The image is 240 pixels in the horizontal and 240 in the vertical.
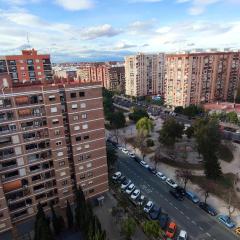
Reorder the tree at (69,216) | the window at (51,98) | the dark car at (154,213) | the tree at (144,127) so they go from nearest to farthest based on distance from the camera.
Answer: the window at (51,98) → the tree at (69,216) → the dark car at (154,213) → the tree at (144,127)

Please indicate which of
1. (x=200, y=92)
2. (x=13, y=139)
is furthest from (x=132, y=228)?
(x=200, y=92)

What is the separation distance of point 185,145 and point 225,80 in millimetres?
57355

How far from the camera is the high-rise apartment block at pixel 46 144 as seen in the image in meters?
31.5

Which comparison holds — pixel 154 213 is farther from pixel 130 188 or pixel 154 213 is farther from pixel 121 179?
pixel 121 179

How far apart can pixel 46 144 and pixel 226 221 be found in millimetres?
30901

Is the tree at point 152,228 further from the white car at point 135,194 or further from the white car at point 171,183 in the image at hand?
the white car at point 171,183

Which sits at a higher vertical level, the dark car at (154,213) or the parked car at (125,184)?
the dark car at (154,213)

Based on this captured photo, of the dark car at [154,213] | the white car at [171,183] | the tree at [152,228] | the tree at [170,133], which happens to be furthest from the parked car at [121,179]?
the tree at [152,228]

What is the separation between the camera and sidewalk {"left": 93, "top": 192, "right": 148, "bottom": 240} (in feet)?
111

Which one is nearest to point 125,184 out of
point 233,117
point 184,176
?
point 184,176

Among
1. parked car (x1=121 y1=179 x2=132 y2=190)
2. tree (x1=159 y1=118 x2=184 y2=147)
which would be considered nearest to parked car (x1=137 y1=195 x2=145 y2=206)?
parked car (x1=121 y1=179 x2=132 y2=190)

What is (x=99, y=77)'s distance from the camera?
15262 cm

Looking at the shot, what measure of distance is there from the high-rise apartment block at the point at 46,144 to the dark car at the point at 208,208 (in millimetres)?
18561

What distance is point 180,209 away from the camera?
39.3 metres
